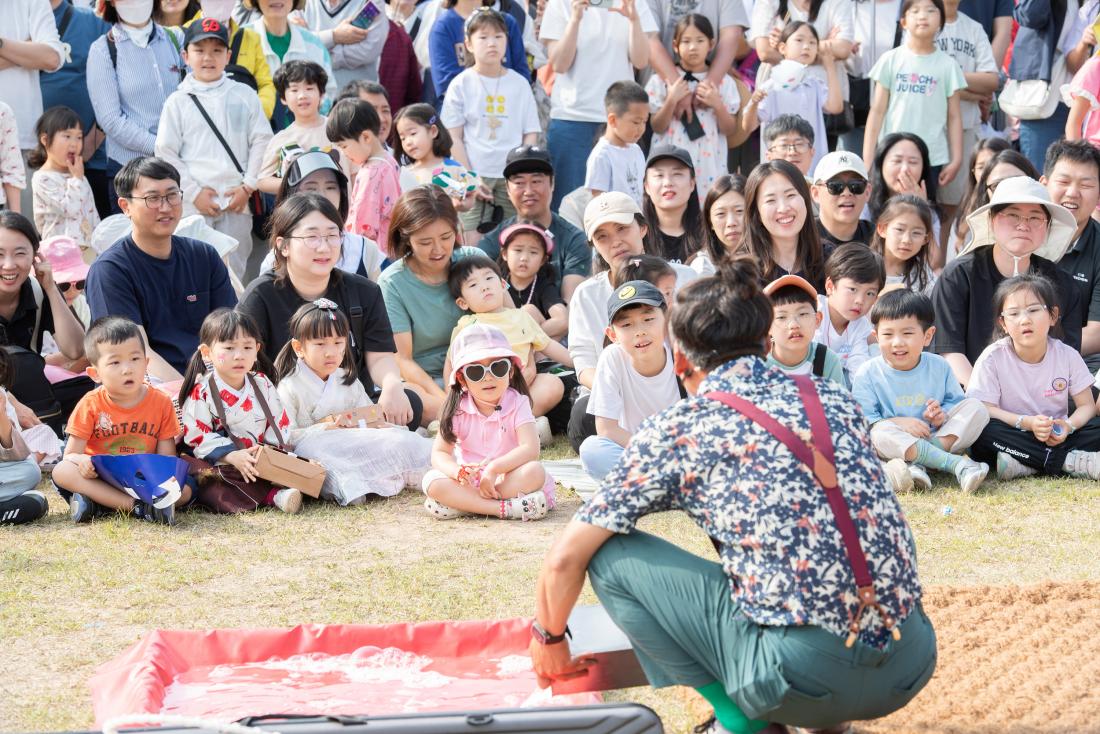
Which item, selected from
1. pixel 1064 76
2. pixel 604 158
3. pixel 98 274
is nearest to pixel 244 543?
pixel 98 274

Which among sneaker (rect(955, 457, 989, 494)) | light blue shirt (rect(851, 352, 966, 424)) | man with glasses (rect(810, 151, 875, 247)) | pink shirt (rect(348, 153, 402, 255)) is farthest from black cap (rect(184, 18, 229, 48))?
sneaker (rect(955, 457, 989, 494))

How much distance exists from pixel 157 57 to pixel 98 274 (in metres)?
2.19

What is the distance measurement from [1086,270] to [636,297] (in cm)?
256

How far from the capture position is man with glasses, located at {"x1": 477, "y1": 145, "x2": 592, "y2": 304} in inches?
283

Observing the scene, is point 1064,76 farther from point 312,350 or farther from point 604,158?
point 312,350

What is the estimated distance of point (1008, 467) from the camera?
5582mm

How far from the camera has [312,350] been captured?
18.3 ft

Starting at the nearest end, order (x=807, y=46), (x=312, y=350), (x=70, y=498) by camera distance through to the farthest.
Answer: (x=70, y=498) < (x=312, y=350) < (x=807, y=46)

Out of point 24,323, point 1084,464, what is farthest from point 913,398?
point 24,323

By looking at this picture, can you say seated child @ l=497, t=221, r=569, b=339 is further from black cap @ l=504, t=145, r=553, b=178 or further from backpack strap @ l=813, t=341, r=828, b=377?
backpack strap @ l=813, t=341, r=828, b=377

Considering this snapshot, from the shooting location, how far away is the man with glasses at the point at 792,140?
7.45m

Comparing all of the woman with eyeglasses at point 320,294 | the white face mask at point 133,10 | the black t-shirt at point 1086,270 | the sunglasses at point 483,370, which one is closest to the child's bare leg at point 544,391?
the woman with eyeglasses at point 320,294

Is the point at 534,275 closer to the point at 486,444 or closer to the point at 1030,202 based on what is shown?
the point at 486,444

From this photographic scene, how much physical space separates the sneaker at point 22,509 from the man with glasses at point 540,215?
9.51 ft
